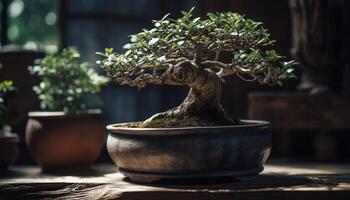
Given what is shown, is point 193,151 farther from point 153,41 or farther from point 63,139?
point 63,139

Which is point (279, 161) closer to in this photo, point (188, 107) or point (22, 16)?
point (188, 107)

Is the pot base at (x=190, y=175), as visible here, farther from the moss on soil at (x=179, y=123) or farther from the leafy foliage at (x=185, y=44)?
the leafy foliage at (x=185, y=44)

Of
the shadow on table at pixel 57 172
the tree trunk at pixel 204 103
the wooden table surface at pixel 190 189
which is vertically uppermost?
the tree trunk at pixel 204 103

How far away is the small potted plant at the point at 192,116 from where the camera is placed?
2.38 m

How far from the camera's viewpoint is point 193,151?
2359mm

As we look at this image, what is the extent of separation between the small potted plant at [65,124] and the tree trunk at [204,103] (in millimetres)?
914

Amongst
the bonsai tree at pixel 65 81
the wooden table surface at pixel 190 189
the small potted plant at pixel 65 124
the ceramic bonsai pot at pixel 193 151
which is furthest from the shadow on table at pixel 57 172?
the ceramic bonsai pot at pixel 193 151

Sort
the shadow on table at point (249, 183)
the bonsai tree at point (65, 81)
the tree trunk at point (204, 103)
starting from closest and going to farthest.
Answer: the shadow on table at point (249, 183) → the tree trunk at point (204, 103) → the bonsai tree at point (65, 81)

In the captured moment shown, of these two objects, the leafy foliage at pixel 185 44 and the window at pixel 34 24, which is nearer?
the leafy foliage at pixel 185 44

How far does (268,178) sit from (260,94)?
1.45 metres

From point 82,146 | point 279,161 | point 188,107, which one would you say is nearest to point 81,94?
point 82,146

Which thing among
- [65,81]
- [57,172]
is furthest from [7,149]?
[65,81]

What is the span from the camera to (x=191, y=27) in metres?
2.49

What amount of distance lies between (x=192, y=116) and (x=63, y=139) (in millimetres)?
1098
